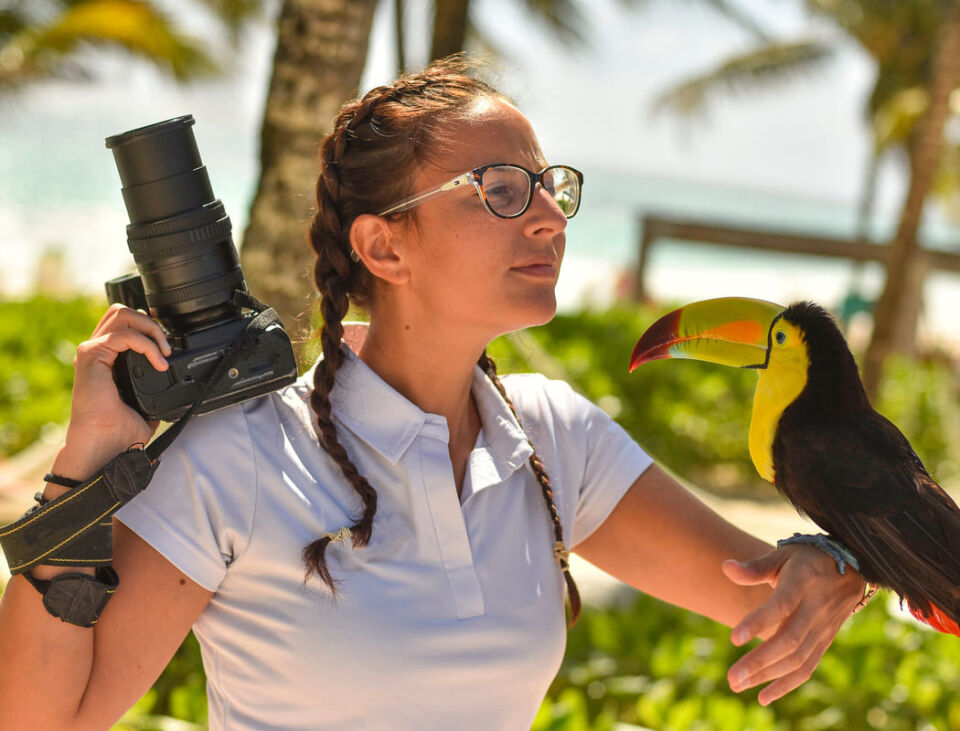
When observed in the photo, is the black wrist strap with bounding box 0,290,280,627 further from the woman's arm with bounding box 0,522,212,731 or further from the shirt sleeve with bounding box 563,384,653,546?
the shirt sleeve with bounding box 563,384,653,546

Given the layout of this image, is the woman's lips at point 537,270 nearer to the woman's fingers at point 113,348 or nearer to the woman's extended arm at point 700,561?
the woman's extended arm at point 700,561

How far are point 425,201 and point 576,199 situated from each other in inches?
12.4

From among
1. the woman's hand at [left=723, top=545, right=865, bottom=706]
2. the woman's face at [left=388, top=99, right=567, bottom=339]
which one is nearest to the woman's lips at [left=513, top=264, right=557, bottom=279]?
the woman's face at [left=388, top=99, right=567, bottom=339]

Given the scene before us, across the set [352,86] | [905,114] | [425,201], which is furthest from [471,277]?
[905,114]

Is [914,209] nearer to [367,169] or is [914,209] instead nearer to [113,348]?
[367,169]

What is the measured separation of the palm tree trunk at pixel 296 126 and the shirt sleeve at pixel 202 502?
1673mm

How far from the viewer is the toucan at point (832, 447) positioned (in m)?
1.39

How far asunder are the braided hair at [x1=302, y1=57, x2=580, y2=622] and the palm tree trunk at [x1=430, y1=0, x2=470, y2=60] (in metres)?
1.76

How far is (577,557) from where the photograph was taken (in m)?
3.59

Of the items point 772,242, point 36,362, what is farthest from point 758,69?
point 36,362

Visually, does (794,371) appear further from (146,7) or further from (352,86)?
(146,7)

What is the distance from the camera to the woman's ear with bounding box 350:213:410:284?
177 cm

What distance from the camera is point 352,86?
3.31 meters

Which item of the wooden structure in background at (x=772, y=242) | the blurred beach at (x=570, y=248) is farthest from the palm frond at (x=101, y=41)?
the wooden structure in background at (x=772, y=242)
